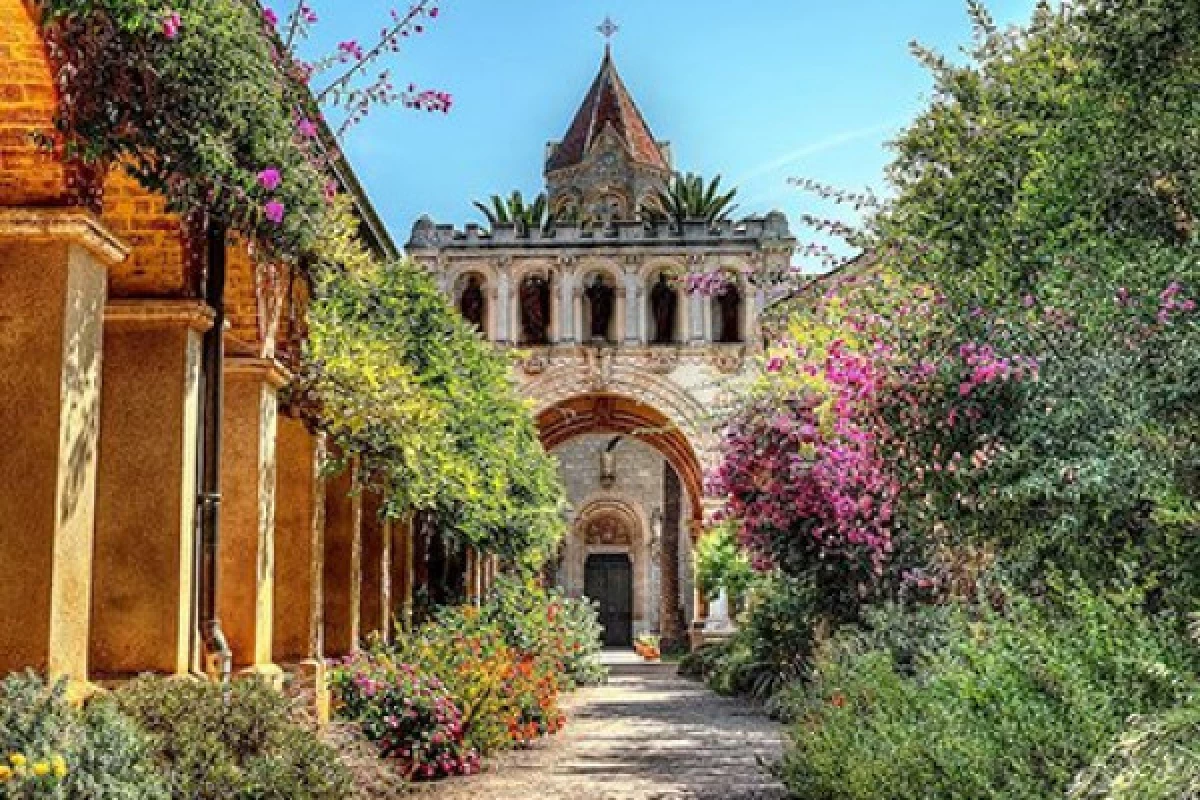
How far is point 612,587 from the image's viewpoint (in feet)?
141

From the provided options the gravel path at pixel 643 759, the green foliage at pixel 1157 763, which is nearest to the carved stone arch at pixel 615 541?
the gravel path at pixel 643 759

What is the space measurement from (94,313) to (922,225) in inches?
212

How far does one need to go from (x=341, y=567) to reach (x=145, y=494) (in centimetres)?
556

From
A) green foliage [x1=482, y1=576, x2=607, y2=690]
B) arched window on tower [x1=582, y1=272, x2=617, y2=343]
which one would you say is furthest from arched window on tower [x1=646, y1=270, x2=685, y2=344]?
green foliage [x1=482, y1=576, x2=607, y2=690]

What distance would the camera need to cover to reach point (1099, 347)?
7.11m

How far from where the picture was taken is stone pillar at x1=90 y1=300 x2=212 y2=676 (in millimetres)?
6898

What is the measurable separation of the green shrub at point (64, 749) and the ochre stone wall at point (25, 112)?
1.81 meters

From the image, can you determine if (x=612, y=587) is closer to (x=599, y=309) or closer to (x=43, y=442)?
(x=599, y=309)

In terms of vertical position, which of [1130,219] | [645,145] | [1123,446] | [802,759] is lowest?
[802,759]

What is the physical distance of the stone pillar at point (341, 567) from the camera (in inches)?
488

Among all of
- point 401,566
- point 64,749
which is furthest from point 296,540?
point 401,566

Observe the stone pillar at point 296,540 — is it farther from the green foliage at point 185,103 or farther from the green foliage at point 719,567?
the green foliage at point 719,567

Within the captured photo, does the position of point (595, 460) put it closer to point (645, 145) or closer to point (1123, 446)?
point (645, 145)

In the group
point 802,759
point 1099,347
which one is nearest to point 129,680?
point 802,759
